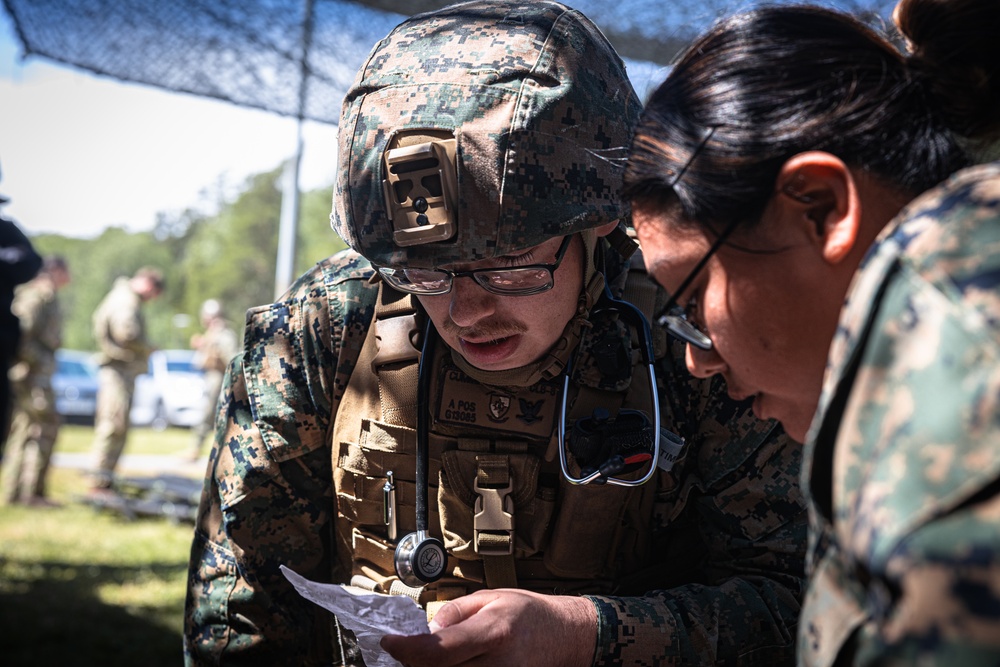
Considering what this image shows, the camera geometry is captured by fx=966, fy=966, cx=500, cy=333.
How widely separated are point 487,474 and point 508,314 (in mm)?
Answer: 387

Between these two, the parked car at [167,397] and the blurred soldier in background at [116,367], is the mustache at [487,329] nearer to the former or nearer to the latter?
the blurred soldier in background at [116,367]

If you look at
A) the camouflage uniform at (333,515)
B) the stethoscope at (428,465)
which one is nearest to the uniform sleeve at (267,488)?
the camouflage uniform at (333,515)

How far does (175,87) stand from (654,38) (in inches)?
84.2

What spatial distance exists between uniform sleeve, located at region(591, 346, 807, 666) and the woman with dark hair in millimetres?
659

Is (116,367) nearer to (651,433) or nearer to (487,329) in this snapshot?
(487,329)

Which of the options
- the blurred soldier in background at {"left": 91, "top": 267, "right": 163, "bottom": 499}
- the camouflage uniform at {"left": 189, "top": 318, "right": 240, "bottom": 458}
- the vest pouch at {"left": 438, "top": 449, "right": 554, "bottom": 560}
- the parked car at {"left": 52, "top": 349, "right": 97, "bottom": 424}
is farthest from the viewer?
the parked car at {"left": 52, "top": 349, "right": 97, "bottom": 424}

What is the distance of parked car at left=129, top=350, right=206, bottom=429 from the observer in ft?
63.8

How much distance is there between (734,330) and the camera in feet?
4.35

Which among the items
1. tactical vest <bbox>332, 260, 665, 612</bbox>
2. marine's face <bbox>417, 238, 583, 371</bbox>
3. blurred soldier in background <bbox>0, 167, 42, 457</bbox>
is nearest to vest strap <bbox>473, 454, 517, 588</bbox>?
tactical vest <bbox>332, 260, 665, 612</bbox>

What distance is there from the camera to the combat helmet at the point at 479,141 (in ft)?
6.67

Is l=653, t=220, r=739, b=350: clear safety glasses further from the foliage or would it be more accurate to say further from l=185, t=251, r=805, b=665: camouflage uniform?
the foliage

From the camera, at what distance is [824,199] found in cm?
120

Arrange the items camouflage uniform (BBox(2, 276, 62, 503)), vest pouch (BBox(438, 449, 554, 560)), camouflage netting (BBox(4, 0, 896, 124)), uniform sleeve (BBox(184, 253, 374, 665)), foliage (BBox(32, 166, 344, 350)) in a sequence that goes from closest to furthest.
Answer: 1. vest pouch (BBox(438, 449, 554, 560))
2. uniform sleeve (BBox(184, 253, 374, 665))
3. camouflage netting (BBox(4, 0, 896, 124))
4. camouflage uniform (BBox(2, 276, 62, 503))
5. foliage (BBox(32, 166, 344, 350))

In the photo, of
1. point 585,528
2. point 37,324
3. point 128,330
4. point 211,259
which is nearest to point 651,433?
point 585,528
